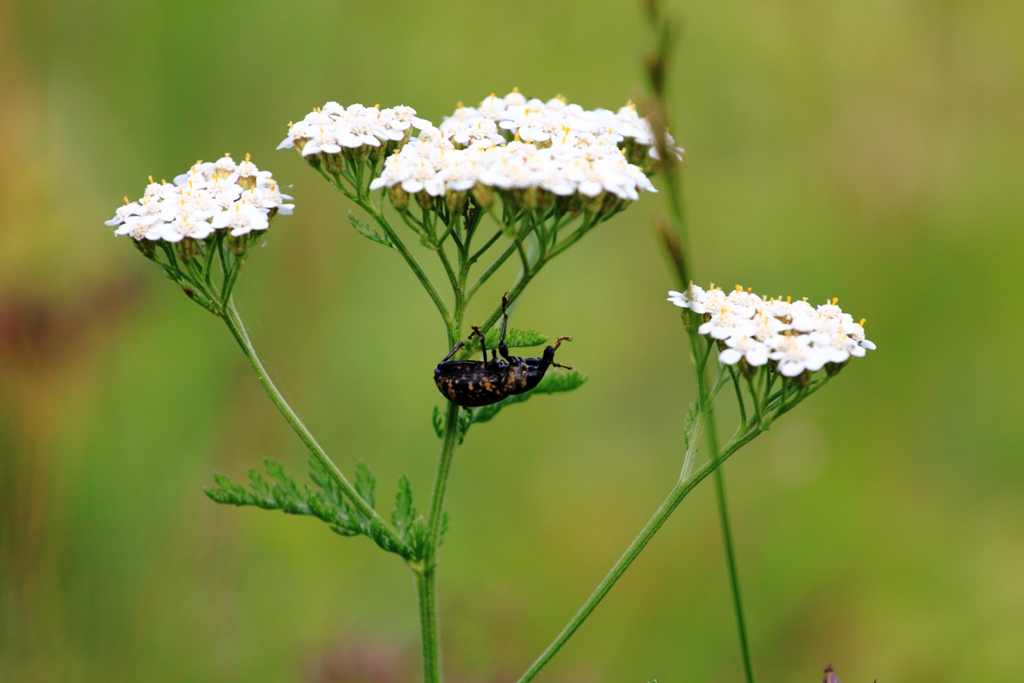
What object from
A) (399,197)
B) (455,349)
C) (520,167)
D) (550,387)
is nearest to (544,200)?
(520,167)

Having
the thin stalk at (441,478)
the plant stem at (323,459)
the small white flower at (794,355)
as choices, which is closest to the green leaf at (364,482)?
the plant stem at (323,459)

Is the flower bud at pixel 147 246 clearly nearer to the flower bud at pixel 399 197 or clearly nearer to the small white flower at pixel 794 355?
the flower bud at pixel 399 197

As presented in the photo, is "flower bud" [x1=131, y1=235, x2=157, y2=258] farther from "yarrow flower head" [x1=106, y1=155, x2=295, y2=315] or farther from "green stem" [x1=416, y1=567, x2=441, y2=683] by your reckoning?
"green stem" [x1=416, y1=567, x2=441, y2=683]

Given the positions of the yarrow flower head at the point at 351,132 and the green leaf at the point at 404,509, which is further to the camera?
the yarrow flower head at the point at 351,132

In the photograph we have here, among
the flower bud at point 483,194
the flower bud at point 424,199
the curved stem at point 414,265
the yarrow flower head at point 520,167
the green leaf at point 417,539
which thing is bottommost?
the green leaf at point 417,539

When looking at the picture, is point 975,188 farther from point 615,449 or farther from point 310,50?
point 310,50

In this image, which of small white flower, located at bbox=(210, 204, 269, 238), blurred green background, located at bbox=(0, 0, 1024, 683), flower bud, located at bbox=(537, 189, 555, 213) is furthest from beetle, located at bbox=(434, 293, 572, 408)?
blurred green background, located at bbox=(0, 0, 1024, 683)

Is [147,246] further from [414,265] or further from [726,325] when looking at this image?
[726,325]
